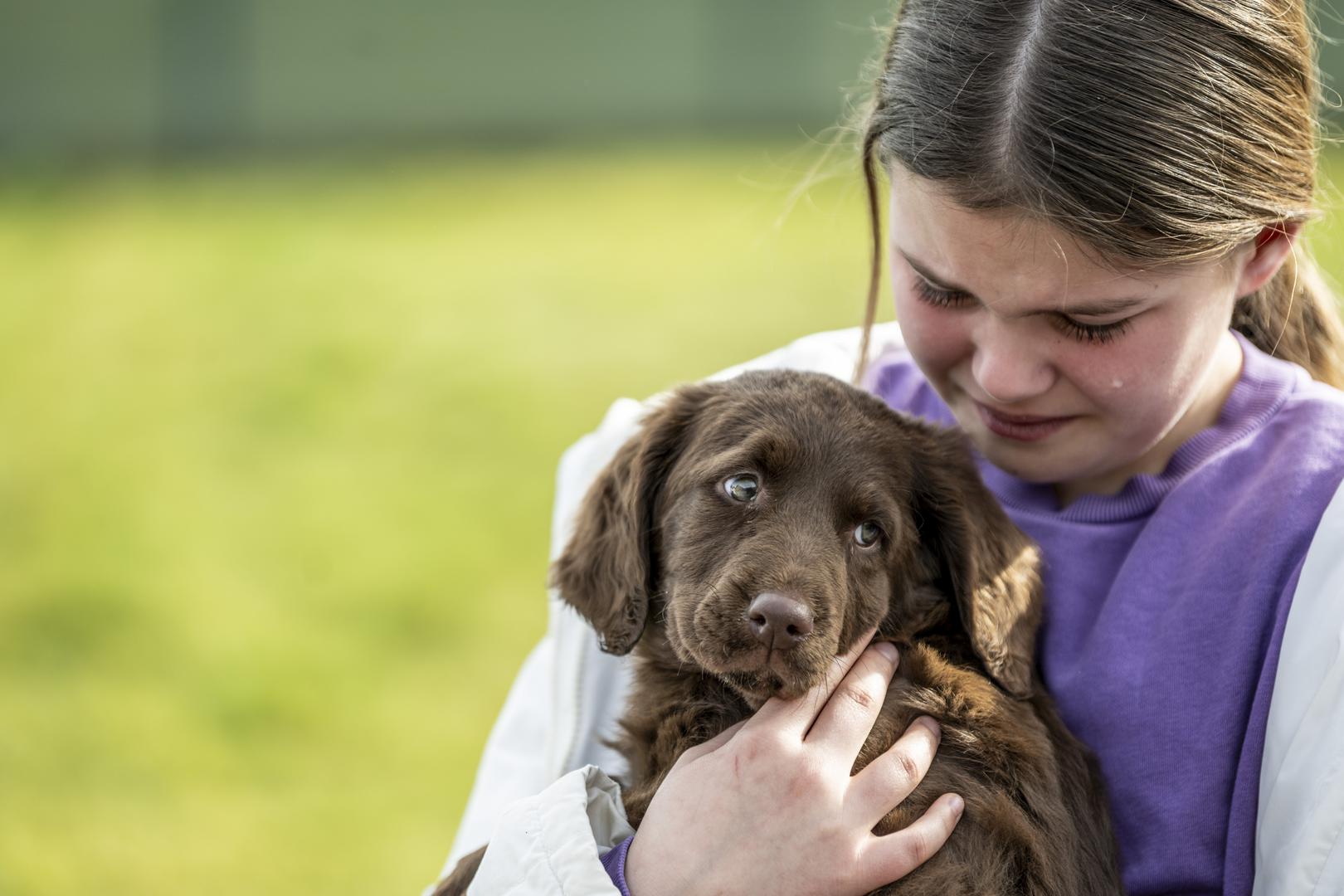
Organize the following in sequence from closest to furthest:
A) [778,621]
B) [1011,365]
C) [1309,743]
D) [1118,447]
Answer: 1. [1309,743]
2. [778,621]
3. [1011,365]
4. [1118,447]

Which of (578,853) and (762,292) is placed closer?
(578,853)

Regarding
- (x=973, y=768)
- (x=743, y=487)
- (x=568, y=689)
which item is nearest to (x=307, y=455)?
(x=568, y=689)

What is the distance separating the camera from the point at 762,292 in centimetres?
1236

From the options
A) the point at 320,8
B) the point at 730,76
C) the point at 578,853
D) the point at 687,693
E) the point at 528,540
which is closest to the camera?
the point at 578,853

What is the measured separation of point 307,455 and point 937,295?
7.00 m

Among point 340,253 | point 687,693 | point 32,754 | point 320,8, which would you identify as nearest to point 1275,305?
point 687,693

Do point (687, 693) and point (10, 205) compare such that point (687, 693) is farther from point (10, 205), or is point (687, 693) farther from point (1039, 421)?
point (10, 205)

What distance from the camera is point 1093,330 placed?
2584mm

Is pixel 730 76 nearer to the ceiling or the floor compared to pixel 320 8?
nearer to the floor

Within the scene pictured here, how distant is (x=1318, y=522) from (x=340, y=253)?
10.9 meters

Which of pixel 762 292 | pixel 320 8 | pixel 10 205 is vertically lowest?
pixel 762 292

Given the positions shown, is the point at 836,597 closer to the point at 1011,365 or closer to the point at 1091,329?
the point at 1011,365

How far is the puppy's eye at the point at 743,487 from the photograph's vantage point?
8.84 ft

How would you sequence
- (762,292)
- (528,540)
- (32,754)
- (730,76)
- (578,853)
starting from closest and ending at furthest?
(578,853)
(32,754)
(528,540)
(762,292)
(730,76)
